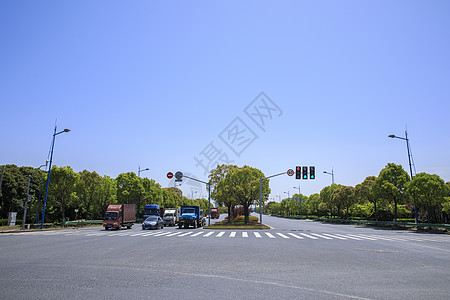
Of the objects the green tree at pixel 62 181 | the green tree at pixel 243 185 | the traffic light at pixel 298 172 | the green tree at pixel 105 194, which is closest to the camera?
the traffic light at pixel 298 172

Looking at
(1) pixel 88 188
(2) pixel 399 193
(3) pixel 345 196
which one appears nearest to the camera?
(2) pixel 399 193

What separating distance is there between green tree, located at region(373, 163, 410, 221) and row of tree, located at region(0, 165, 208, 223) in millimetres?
41171

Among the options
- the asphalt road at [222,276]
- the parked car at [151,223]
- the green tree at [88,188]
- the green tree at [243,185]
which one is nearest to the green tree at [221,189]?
the green tree at [243,185]

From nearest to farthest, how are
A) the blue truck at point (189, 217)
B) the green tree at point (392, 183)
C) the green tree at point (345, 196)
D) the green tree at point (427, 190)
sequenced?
the green tree at point (427, 190) → the blue truck at point (189, 217) → the green tree at point (392, 183) → the green tree at point (345, 196)

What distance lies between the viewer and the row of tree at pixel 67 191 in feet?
127

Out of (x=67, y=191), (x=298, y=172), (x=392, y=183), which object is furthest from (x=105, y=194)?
(x=392, y=183)

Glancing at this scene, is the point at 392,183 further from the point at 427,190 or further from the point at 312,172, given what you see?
the point at 312,172

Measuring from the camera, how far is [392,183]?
1519 inches

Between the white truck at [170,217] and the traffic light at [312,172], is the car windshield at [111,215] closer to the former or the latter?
the white truck at [170,217]

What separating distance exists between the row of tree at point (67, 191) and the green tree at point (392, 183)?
41.2 meters

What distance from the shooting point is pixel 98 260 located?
11.0 metres

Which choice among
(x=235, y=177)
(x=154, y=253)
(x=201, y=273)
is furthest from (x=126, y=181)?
(x=201, y=273)

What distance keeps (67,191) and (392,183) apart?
44.3 metres

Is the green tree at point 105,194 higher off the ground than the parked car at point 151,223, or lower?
higher
